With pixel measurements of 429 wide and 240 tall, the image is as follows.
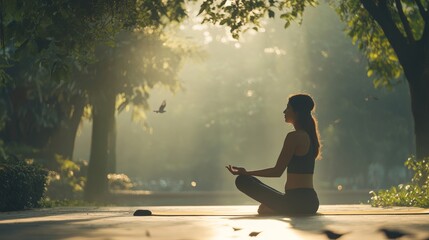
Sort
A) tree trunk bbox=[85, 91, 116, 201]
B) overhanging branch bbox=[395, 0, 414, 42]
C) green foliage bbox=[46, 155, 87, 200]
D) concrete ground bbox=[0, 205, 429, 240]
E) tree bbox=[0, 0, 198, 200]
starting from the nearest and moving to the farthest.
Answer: concrete ground bbox=[0, 205, 429, 240] → tree bbox=[0, 0, 198, 200] → overhanging branch bbox=[395, 0, 414, 42] → tree trunk bbox=[85, 91, 116, 201] → green foliage bbox=[46, 155, 87, 200]

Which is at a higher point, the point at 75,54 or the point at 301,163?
the point at 75,54

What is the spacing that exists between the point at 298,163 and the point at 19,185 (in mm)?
6922

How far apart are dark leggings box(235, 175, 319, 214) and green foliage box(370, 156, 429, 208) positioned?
6.47 m

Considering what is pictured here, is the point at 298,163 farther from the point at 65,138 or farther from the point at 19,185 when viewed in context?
the point at 65,138

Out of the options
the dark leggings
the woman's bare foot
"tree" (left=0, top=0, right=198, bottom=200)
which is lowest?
the woman's bare foot

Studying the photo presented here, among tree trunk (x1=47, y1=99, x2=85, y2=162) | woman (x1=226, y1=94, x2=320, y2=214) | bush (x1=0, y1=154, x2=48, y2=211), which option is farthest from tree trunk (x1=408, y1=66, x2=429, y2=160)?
tree trunk (x1=47, y1=99, x2=85, y2=162)

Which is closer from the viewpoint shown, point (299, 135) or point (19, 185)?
point (299, 135)

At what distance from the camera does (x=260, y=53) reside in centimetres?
6875

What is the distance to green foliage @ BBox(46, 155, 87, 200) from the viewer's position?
34.8 meters

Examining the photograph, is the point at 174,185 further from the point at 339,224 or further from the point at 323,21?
the point at 339,224

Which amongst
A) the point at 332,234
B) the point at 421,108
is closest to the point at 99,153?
the point at 421,108

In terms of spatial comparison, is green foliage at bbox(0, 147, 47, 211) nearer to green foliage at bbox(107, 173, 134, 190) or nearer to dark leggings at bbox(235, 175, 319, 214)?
dark leggings at bbox(235, 175, 319, 214)

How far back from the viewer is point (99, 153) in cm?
3416

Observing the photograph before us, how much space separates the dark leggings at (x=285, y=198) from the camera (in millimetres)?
12055
